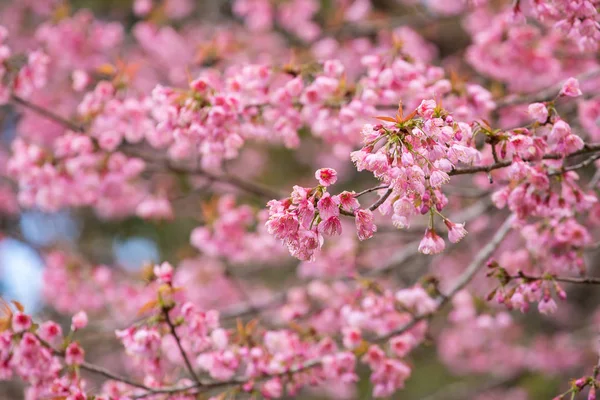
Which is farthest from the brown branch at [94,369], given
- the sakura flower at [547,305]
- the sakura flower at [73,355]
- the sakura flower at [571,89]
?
the sakura flower at [571,89]

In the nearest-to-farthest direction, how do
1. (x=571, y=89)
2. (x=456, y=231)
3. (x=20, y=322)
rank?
(x=456, y=231), (x=571, y=89), (x=20, y=322)

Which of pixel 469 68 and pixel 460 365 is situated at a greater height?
pixel 469 68

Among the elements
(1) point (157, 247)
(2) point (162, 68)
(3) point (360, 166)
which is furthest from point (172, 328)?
(1) point (157, 247)

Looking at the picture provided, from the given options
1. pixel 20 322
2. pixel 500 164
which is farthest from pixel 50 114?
pixel 500 164

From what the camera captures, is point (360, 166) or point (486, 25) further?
point (486, 25)

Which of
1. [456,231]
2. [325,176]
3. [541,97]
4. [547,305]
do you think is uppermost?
[541,97]

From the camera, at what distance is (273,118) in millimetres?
2348

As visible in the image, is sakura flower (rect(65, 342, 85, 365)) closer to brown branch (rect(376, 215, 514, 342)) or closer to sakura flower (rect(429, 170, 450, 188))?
brown branch (rect(376, 215, 514, 342))

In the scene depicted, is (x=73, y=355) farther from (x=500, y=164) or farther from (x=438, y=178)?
(x=500, y=164)

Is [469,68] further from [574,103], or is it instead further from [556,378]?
[556,378]

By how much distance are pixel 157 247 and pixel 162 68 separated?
2222mm

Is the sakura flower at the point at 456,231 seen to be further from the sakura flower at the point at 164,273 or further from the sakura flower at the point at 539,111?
the sakura flower at the point at 164,273

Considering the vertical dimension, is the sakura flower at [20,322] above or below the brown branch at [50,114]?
below

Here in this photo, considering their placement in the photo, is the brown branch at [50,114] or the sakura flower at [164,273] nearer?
the sakura flower at [164,273]
